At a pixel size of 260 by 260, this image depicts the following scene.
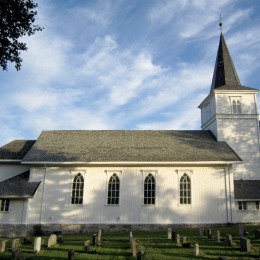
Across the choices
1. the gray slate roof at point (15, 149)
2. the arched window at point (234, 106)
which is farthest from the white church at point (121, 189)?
the arched window at point (234, 106)

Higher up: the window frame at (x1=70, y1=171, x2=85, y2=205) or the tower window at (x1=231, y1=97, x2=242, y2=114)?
the tower window at (x1=231, y1=97, x2=242, y2=114)

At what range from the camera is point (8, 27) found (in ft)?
46.3

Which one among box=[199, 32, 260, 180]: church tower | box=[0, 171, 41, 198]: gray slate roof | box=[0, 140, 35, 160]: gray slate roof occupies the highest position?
box=[199, 32, 260, 180]: church tower

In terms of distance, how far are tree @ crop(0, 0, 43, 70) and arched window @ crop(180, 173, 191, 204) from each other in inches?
642

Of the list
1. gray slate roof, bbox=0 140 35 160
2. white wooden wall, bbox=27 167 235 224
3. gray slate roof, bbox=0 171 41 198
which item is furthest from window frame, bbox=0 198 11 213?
gray slate roof, bbox=0 140 35 160

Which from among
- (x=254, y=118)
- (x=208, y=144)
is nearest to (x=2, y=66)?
(x=208, y=144)

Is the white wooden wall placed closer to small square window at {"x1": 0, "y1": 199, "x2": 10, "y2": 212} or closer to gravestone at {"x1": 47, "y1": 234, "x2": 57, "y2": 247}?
small square window at {"x1": 0, "y1": 199, "x2": 10, "y2": 212}

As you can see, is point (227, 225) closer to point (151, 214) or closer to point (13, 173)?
point (151, 214)

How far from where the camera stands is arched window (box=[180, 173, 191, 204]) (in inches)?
1001

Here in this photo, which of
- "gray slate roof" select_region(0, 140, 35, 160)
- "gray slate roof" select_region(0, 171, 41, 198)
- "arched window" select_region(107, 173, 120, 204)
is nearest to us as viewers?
"gray slate roof" select_region(0, 171, 41, 198)

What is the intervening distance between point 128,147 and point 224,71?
48.5 feet

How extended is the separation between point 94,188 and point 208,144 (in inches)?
447

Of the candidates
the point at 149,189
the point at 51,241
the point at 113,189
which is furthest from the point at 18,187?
the point at 149,189

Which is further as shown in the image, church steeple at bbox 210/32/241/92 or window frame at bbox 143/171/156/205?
church steeple at bbox 210/32/241/92
